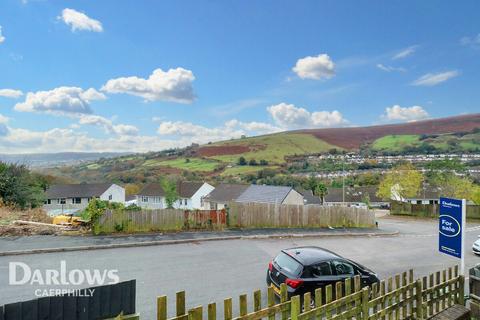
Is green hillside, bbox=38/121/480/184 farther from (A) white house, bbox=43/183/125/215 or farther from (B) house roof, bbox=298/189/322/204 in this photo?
(A) white house, bbox=43/183/125/215

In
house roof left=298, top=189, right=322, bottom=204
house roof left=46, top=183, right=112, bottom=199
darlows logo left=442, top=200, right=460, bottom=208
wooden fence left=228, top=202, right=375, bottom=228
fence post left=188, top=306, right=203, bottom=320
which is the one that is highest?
darlows logo left=442, top=200, right=460, bottom=208

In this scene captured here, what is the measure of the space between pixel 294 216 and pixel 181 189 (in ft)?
171

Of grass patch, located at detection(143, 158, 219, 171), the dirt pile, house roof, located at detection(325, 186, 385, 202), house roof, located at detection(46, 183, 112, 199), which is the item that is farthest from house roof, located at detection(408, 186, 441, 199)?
the dirt pile

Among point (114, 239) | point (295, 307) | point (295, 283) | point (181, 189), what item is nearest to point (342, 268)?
point (295, 283)

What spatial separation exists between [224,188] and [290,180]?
42.3 metres

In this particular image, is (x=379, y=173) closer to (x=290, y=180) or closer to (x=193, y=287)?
(x=290, y=180)

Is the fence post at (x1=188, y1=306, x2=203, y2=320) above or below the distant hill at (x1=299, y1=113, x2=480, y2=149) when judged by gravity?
below

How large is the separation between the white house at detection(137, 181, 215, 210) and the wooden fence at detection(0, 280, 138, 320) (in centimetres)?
6063

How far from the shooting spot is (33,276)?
11117 millimetres

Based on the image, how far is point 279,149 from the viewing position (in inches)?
5221

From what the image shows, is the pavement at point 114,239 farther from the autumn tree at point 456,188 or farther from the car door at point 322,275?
the autumn tree at point 456,188

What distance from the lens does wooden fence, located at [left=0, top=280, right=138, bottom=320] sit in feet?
16.6

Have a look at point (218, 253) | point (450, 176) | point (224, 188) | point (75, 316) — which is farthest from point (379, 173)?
point (75, 316)

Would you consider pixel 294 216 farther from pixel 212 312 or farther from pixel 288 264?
pixel 212 312
